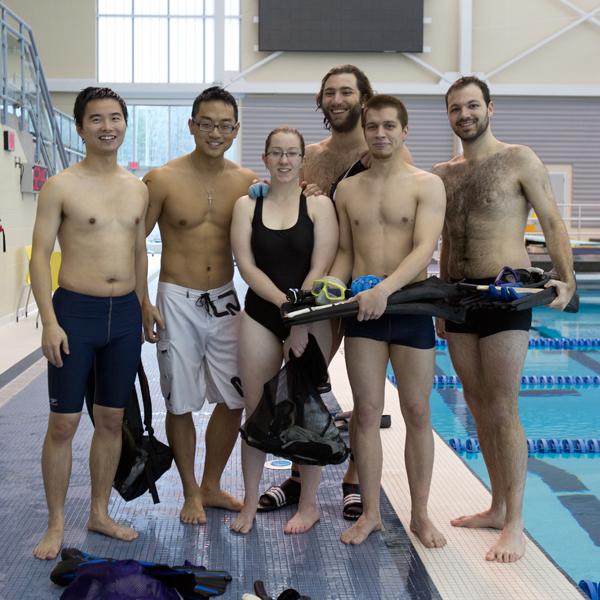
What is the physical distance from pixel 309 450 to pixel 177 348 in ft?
2.30

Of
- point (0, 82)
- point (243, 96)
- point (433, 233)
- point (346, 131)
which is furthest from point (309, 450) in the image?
point (243, 96)

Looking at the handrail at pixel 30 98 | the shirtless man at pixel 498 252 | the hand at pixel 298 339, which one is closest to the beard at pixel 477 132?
the shirtless man at pixel 498 252

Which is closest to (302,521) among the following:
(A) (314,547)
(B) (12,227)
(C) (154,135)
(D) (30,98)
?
(A) (314,547)

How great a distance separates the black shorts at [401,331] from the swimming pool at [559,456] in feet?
A: 3.74

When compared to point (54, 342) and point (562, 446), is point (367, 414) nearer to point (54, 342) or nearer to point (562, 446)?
point (54, 342)

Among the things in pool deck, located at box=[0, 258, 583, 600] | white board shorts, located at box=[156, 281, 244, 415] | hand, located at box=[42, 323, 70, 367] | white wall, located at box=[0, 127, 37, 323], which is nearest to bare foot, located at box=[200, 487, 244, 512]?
pool deck, located at box=[0, 258, 583, 600]

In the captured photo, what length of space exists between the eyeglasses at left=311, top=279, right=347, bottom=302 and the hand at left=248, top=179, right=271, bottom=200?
0.47 meters

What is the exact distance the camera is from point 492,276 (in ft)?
10.6

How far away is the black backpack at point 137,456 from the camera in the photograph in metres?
3.36

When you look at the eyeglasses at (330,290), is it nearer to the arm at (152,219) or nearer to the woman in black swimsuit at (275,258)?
the woman in black swimsuit at (275,258)

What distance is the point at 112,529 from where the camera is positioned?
3.25m

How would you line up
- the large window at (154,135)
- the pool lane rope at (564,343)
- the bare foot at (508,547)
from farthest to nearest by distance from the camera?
the large window at (154,135)
the pool lane rope at (564,343)
the bare foot at (508,547)

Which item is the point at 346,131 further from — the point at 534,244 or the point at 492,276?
the point at 534,244

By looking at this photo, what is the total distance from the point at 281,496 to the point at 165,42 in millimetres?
18117
